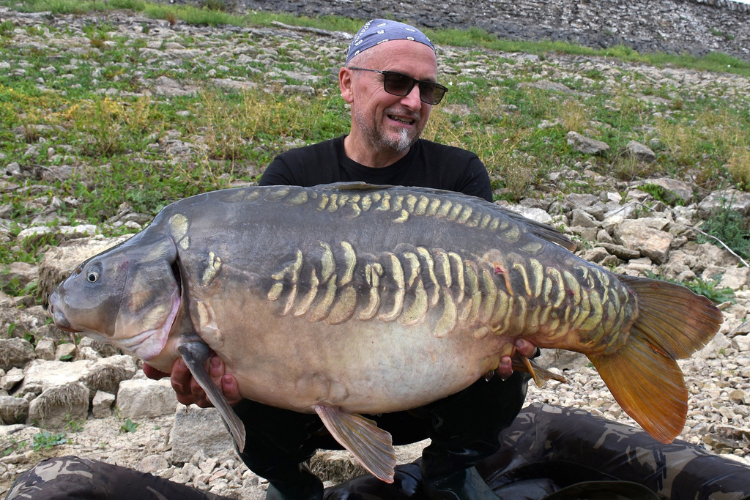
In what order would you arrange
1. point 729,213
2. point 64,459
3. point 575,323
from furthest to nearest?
A: point 729,213 < point 64,459 < point 575,323

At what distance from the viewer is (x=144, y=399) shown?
2527mm

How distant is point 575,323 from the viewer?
5.09ft

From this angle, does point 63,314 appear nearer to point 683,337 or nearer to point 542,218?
point 683,337

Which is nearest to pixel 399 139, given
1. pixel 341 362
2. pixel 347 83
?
pixel 347 83

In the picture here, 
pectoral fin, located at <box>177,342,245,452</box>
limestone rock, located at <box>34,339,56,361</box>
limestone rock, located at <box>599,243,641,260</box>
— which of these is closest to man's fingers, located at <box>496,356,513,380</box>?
pectoral fin, located at <box>177,342,245,452</box>

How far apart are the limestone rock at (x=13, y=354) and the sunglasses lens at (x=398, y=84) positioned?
2.09 meters

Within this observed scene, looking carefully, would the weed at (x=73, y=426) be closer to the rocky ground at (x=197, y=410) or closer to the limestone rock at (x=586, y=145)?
the rocky ground at (x=197, y=410)

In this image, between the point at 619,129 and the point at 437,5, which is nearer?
the point at 619,129

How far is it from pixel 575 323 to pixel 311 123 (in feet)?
16.3

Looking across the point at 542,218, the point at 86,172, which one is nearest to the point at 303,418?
the point at 542,218

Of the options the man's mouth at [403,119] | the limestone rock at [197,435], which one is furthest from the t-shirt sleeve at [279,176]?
the limestone rock at [197,435]

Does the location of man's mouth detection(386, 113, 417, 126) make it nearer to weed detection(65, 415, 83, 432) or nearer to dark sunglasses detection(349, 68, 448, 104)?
dark sunglasses detection(349, 68, 448, 104)

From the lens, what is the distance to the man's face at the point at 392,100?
2.32m

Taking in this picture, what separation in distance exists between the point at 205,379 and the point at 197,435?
1.14 m
